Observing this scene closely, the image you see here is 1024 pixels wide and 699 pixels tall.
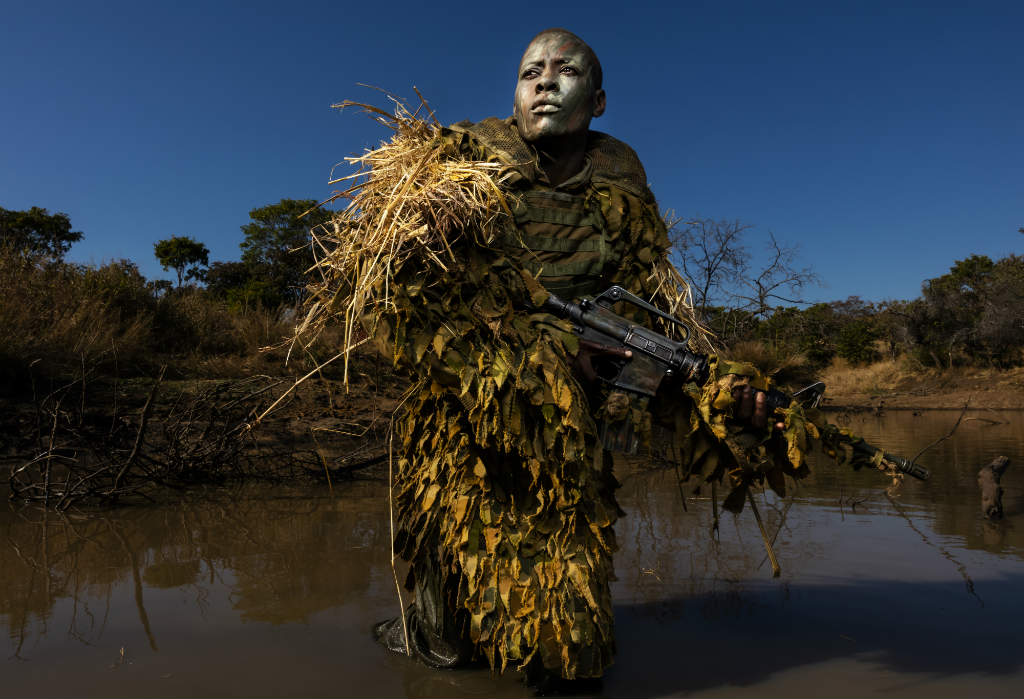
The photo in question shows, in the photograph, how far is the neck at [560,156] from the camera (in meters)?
2.95

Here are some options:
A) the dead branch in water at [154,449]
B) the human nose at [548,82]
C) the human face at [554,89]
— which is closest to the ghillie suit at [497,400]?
the human face at [554,89]

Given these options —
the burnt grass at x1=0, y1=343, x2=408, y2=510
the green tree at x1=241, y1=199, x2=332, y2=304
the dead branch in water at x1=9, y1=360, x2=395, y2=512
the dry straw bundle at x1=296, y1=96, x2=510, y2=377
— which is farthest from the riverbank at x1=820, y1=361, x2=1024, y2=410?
the green tree at x1=241, y1=199, x2=332, y2=304

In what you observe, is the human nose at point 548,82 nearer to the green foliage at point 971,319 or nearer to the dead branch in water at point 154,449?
the dead branch in water at point 154,449

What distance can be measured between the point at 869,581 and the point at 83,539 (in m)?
4.85

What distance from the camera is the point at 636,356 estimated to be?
2.67 metres

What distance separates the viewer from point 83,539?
445 centimetres

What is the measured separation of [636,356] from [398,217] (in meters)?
1.06

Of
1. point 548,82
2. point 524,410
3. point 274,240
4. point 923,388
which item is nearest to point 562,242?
point 548,82

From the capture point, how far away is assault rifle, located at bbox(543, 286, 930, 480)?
8.63 feet

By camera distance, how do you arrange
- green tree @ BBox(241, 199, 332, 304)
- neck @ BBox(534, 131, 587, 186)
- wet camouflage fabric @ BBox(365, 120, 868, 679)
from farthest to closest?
green tree @ BBox(241, 199, 332, 304), neck @ BBox(534, 131, 587, 186), wet camouflage fabric @ BBox(365, 120, 868, 679)

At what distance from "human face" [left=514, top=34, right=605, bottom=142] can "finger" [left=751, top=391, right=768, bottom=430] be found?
1340 mm

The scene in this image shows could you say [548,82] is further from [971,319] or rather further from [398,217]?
[971,319]

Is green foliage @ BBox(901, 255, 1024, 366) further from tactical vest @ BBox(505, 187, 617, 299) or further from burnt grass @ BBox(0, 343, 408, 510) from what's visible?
tactical vest @ BBox(505, 187, 617, 299)

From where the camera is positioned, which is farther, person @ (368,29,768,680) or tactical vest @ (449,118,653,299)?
tactical vest @ (449,118,653,299)
